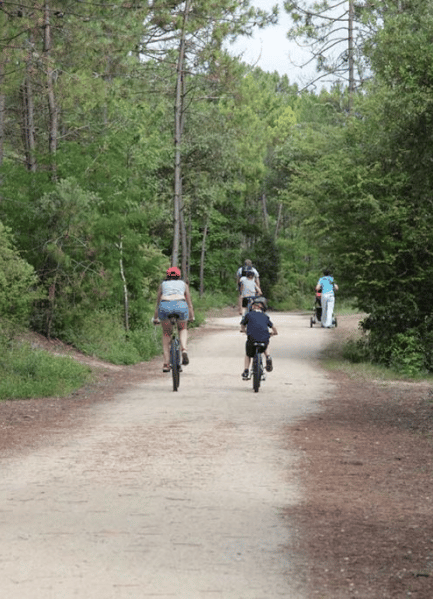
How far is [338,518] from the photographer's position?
6.79 metres

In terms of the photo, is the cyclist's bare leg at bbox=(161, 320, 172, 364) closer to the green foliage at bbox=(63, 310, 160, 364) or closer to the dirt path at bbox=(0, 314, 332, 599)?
the dirt path at bbox=(0, 314, 332, 599)

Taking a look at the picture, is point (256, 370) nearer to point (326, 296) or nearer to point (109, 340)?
point (109, 340)

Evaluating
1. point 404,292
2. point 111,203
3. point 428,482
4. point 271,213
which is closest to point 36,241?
point 111,203

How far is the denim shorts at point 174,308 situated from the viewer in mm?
15000

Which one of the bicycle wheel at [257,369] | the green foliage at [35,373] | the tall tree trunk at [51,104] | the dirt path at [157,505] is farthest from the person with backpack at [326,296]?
the dirt path at [157,505]

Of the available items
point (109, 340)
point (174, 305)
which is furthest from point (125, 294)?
point (174, 305)

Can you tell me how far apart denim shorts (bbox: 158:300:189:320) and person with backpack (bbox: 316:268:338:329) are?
15025 mm

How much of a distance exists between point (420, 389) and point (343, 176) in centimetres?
612

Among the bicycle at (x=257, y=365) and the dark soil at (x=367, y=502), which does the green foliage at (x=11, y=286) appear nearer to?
the bicycle at (x=257, y=365)

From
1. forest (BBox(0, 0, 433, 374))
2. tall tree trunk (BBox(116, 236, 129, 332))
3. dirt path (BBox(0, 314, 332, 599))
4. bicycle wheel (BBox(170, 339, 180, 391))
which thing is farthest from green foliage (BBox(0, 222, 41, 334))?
tall tree trunk (BBox(116, 236, 129, 332))

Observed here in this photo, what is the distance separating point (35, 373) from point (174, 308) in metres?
2.89

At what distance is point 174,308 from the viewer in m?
15.0

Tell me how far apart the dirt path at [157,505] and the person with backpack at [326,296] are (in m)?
17.1

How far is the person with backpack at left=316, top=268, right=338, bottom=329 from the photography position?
30.3 m
